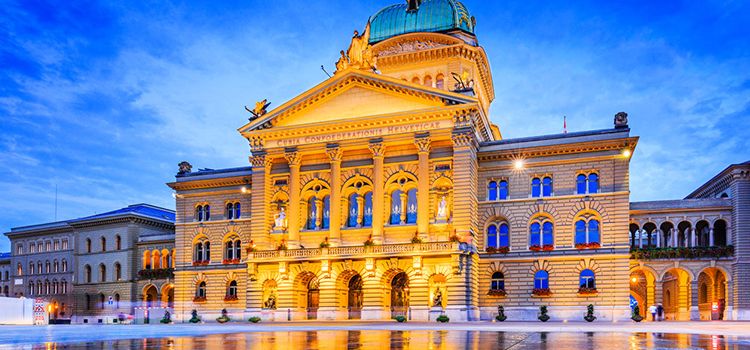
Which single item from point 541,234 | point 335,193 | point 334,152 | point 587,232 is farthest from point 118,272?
point 587,232

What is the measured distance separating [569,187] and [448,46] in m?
22.2

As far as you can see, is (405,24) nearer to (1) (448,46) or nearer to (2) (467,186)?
(1) (448,46)

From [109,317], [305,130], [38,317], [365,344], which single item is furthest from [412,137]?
[109,317]

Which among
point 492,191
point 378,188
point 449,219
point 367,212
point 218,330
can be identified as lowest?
point 218,330

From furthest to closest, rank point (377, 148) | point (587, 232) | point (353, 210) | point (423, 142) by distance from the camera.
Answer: point (353, 210) < point (377, 148) < point (423, 142) < point (587, 232)

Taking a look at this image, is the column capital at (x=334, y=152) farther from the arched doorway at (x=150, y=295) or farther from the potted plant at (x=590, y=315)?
the arched doorway at (x=150, y=295)

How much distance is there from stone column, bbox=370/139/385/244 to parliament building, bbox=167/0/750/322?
0.40ft

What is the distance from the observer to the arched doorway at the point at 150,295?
259ft

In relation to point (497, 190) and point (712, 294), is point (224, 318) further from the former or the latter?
point (712, 294)

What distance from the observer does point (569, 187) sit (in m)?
58.0

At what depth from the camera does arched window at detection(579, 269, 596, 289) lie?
2225 inches

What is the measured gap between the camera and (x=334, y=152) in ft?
201

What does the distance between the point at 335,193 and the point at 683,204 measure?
29.0 meters

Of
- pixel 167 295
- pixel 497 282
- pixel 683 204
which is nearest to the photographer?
pixel 683 204
